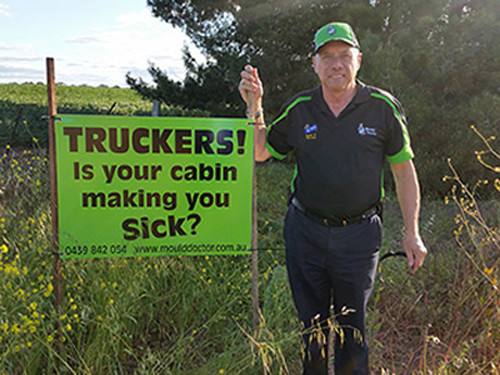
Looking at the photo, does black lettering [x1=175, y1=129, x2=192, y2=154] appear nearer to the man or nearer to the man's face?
the man

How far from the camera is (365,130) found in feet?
8.17

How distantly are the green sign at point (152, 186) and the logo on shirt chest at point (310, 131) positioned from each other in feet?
2.09

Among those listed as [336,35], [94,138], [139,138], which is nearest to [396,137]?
[336,35]

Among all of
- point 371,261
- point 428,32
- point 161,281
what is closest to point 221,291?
point 161,281

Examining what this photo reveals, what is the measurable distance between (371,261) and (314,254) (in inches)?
12.3

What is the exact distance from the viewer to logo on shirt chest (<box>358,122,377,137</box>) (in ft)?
8.16

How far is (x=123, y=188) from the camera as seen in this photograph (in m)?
3.11

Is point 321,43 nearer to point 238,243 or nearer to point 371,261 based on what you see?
point 371,261

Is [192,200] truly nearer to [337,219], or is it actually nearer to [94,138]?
[94,138]

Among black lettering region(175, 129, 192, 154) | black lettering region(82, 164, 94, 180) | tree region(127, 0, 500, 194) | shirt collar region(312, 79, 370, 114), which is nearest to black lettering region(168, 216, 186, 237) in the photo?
black lettering region(175, 129, 192, 154)

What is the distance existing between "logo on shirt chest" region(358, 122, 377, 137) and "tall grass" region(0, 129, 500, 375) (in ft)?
3.62

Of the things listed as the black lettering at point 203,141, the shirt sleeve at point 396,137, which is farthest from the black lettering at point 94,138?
the shirt sleeve at point 396,137

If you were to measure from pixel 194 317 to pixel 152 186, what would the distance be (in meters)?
1.12

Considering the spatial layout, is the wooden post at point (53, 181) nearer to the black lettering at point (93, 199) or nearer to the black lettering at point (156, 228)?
Answer: the black lettering at point (93, 199)
